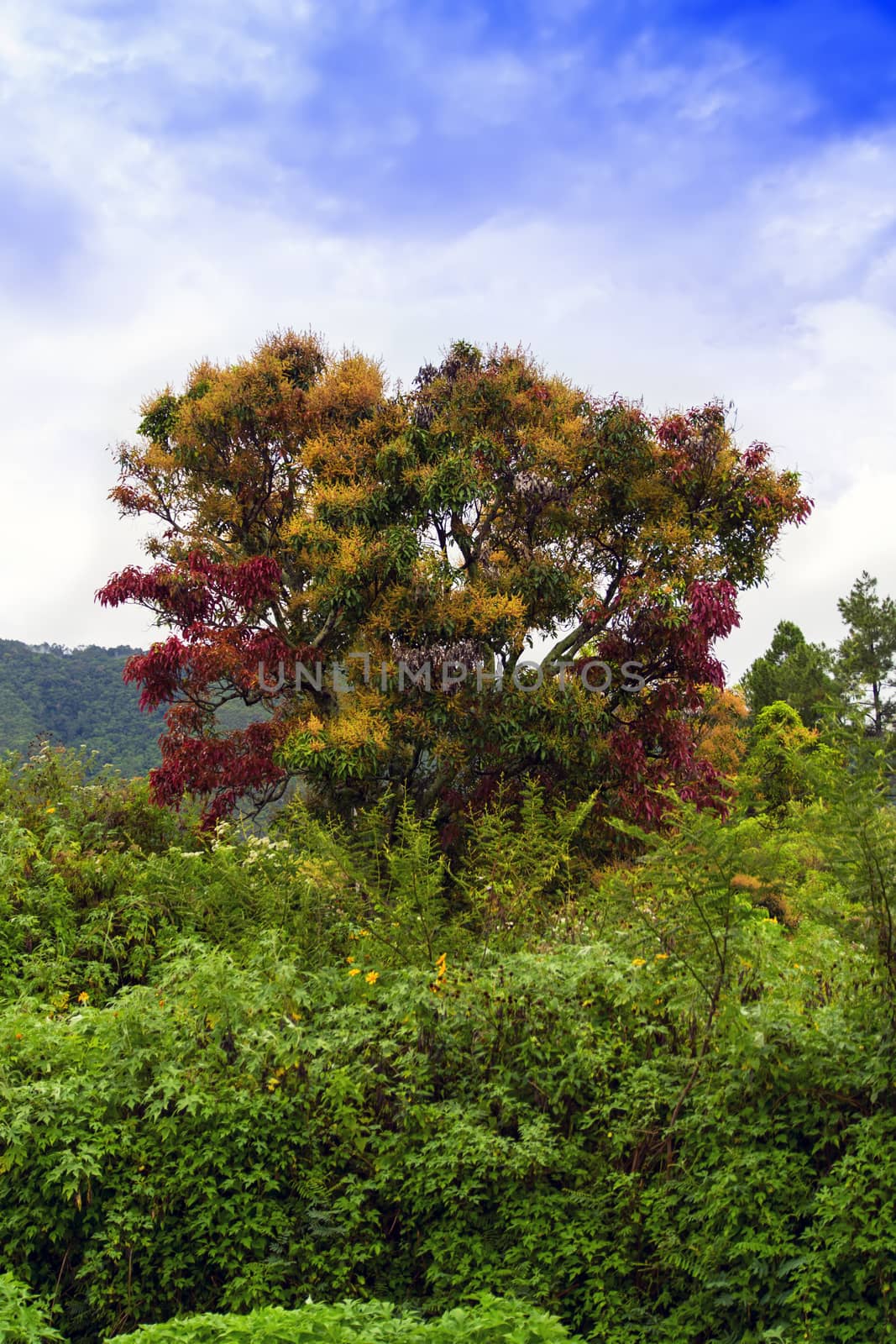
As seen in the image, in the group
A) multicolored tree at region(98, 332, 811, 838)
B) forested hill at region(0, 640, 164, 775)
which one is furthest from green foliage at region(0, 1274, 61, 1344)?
forested hill at region(0, 640, 164, 775)

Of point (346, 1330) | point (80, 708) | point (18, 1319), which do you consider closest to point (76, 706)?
point (80, 708)

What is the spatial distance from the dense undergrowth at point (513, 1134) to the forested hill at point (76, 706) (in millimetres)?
18302

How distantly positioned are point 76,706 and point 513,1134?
958 inches

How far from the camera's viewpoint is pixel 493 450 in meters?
10.6

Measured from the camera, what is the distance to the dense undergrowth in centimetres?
341

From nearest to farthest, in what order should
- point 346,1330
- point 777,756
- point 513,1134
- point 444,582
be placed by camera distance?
1. point 346,1330
2. point 513,1134
3. point 444,582
4. point 777,756

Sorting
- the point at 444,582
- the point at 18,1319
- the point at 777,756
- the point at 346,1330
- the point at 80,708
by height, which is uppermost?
the point at 444,582

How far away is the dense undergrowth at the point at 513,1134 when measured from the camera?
341cm

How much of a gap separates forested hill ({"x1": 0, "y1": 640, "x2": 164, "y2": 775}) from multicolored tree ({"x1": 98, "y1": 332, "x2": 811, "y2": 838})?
12162 millimetres

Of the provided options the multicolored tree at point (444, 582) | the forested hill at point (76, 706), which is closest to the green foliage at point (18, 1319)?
the multicolored tree at point (444, 582)

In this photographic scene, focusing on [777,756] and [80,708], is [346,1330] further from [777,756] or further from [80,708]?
[80,708]

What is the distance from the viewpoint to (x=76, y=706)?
1056 inches

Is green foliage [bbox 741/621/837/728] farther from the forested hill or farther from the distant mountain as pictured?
the forested hill

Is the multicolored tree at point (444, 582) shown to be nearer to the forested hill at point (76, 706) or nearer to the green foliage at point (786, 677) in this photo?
the forested hill at point (76, 706)
